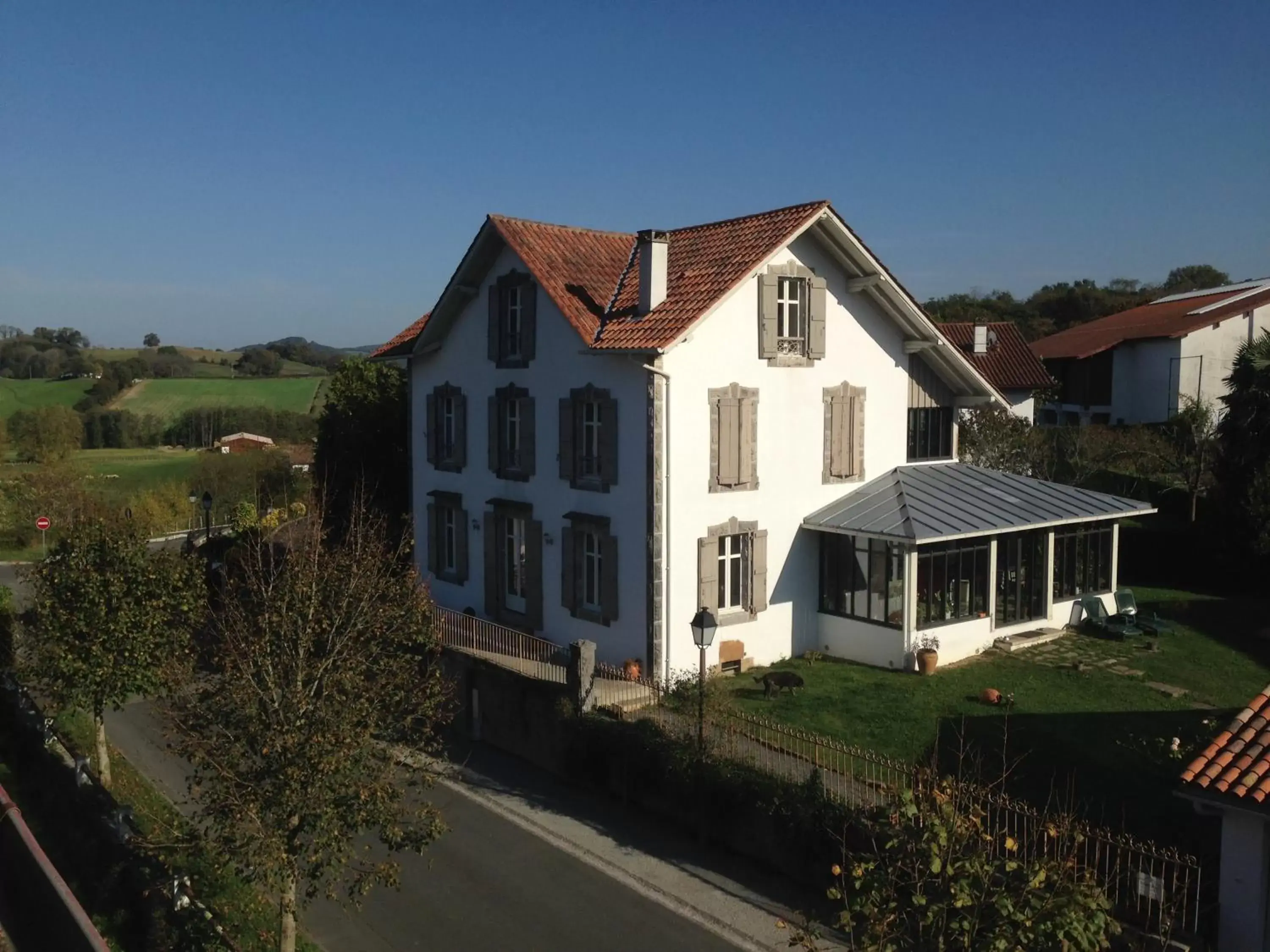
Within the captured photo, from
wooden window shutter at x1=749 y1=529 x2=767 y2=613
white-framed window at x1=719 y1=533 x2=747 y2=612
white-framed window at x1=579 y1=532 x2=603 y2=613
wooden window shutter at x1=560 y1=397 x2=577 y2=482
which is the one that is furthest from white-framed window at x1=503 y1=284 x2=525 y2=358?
wooden window shutter at x1=749 y1=529 x2=767 y2=613

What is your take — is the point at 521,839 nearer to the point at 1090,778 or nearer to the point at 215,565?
the point at 1090,778

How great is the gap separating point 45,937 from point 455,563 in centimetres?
1283

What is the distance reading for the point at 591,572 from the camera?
1970cm

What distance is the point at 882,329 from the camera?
21141mm

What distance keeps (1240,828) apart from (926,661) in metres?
9.18

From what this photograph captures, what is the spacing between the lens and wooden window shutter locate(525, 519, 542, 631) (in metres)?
20.8

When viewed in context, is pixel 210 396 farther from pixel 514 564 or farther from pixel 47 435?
pixel 514 564

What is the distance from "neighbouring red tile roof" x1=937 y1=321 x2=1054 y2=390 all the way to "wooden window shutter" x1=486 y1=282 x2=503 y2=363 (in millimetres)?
21712

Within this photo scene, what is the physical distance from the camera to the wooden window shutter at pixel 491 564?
72.5 ft

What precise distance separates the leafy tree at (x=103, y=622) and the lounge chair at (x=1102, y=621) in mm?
16958

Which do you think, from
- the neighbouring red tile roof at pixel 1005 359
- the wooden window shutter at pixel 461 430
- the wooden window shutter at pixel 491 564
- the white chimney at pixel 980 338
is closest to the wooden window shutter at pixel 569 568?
the wooden window shutter at pixel 491 564

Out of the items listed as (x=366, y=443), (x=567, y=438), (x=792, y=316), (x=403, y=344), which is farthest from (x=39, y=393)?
(x=792, y=316)

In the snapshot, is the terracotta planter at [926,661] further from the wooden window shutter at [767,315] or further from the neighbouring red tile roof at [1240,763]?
the neighbouring red tile roof at [1240,763]

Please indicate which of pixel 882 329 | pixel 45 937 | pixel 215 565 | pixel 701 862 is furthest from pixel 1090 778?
pixel 215 565
